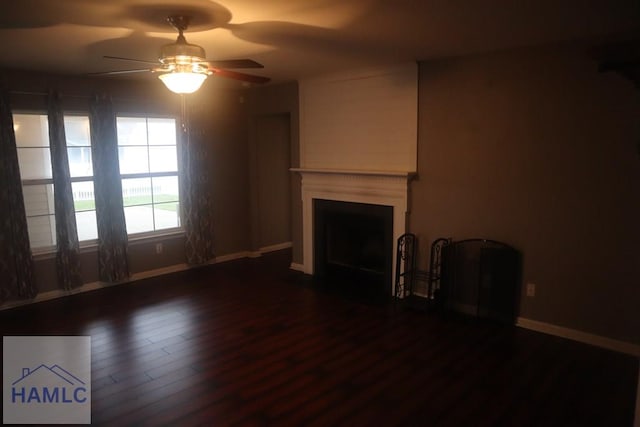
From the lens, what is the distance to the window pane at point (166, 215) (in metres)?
5.56

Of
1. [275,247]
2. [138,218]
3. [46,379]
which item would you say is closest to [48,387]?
[46,379]

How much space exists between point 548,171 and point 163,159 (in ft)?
14.7

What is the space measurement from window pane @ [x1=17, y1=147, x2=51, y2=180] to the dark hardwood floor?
1387 mm

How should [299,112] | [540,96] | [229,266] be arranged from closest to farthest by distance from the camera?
[540,96] < [299,112] < [229,266]

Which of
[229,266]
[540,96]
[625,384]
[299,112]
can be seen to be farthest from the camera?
[229,266]

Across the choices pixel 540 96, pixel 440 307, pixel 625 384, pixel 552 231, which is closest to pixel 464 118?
pixel 540 96

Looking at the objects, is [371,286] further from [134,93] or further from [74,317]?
[134,93]

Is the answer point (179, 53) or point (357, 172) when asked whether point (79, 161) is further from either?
point (357, 172)

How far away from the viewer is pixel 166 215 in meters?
5.65

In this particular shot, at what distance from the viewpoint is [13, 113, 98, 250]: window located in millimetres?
4473

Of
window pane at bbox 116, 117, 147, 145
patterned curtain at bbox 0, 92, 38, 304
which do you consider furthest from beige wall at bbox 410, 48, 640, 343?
patterned curtain at bbox 0, 92, 38, 304

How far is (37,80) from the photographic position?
442cm

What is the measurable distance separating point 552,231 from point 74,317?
14.7 feet

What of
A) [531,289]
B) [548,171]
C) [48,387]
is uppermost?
[548,171]
